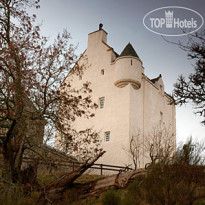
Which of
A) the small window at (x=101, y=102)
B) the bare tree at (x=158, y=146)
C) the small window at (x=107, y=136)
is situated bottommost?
the bare tree at (x=158, y=146)

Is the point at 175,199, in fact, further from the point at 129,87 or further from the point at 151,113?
the point at 151,113

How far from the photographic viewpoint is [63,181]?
34.6 ft

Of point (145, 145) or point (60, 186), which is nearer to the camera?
point (60, 186)

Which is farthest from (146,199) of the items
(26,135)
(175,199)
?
(26,135)

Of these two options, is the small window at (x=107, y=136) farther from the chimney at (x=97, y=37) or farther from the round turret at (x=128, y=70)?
the chimney at (x=97, y=37)

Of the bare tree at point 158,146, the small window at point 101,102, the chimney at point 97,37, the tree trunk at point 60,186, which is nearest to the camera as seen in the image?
the bare tree at point 158,146

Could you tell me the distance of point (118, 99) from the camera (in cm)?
2742

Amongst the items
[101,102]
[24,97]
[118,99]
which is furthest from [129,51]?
[24,97]

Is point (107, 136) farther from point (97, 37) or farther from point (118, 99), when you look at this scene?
point (97, 37)

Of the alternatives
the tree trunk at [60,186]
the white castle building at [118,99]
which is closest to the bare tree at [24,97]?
the tree trunk at [60,186]

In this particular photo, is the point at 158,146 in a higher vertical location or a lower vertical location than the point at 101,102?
lower

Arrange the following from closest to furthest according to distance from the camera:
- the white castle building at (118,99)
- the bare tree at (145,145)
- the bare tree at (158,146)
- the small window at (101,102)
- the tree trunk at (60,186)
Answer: the bare tree at (158,146), the tree trunk at (60,186), the bare tree at (145,145), the white castle building at (118,99), the small window at (101,102)

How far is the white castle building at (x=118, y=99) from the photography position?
85.5 feet

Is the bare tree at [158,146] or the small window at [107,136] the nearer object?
the bare tree at [158,146]
